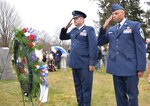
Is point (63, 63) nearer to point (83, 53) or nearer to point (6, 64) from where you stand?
point (6, 64)

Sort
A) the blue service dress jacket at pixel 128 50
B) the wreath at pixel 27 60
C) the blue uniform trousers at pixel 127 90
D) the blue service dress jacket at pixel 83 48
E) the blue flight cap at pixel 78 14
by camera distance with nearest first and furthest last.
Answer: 1. the blue service dress jacket at pixel 128 50
2. the blue uniform trousers at pixel 127 90
3. the wreath at pixel 27 60
4. the blue service dress jacket at pixel 83 48
5. the blue flight cap at pixel 78 14

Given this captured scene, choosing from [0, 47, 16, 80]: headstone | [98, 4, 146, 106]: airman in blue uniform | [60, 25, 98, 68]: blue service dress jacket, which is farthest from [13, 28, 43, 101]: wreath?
[0, 47, 16, 80]: headstone

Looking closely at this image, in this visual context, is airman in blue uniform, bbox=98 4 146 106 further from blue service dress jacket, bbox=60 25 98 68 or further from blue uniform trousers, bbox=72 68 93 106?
blue uniform trousers, bbox=72 68 93 106

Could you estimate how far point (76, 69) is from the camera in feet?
18.3

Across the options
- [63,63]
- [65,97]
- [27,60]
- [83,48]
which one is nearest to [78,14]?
[83,48]

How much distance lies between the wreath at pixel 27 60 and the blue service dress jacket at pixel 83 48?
1.97ft

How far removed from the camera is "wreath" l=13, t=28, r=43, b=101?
5168 mm

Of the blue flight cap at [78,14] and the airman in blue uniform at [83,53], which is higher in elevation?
the blue flight cap at [78,14]

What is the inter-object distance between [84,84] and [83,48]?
2.01 ft

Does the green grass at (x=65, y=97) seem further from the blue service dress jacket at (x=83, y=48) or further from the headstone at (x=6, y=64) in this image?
the headstone at (x=6, y=64)

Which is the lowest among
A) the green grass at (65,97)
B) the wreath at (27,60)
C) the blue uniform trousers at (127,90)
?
the green grass at (65,97)

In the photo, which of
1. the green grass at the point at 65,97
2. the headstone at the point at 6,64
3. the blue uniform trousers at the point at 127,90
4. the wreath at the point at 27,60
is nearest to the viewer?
the blue uniform trousers at the point at 127,90

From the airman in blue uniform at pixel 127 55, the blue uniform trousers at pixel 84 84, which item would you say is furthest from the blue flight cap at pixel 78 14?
the blue uniform trousers at pixel 84 84

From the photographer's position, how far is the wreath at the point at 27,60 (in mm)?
5168
